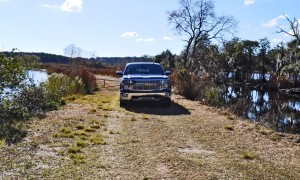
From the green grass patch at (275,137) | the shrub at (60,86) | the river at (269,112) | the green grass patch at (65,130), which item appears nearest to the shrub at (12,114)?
the green grass patch at (65,130)

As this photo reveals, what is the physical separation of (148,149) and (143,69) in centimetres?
841

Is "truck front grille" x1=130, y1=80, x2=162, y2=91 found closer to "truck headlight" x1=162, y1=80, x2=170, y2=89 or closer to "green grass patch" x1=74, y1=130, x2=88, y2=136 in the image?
"truck headlight" x1=162, y1=80, x2=170, y2=89

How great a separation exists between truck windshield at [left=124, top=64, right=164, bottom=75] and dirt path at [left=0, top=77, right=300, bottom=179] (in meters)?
3.88

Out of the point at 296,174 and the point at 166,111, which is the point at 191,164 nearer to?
the point at 296,174

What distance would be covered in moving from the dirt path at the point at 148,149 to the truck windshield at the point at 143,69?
3.88 m

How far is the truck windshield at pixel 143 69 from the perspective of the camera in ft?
52.0

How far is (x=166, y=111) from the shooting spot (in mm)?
13711

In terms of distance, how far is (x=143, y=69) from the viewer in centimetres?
1593

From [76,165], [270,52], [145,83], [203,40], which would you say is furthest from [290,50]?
[76,165]

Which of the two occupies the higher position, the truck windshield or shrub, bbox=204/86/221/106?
the truck windshield

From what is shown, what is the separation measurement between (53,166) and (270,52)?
2438 inches

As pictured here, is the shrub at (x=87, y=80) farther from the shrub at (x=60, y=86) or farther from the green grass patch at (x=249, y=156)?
the green grass patch at (x=249, y=156)

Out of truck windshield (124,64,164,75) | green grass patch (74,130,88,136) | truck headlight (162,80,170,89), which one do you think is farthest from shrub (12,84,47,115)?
truck headlight (162,80,170,89)

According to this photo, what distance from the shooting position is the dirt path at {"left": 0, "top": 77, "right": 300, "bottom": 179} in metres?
6.22
